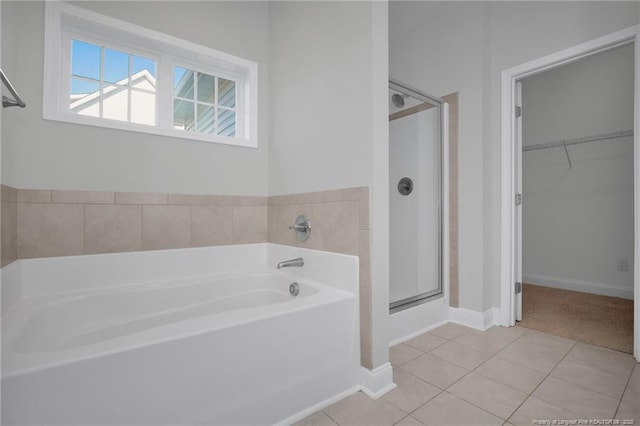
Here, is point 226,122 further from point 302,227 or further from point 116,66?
point 302,227

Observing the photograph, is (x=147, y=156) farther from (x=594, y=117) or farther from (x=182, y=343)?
(x=594, y=117)

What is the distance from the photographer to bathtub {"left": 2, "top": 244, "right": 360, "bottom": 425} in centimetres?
90

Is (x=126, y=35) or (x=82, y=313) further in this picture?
(x=126, y=35)

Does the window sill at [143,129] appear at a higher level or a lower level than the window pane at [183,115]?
lower

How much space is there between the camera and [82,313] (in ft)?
5.44

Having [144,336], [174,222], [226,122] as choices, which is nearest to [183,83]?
[226,122]

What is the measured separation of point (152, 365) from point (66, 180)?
51.8 inches

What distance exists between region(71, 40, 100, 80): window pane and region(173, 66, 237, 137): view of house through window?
0.45 m

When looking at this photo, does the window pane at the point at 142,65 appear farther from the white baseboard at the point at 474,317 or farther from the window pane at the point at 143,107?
the white baseboard at the point at 474,317

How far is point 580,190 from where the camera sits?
134 inches

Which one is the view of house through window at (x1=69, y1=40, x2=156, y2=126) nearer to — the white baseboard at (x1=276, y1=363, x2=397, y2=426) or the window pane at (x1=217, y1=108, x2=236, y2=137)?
the window pane at (x1=217, y1=108, x2=236, y2=137)

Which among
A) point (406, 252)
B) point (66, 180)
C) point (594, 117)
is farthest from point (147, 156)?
point (594, 117)

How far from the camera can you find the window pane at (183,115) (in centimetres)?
222

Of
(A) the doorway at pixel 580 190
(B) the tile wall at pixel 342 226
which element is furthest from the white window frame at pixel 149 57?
(A) the doorway at pixel 580 190
